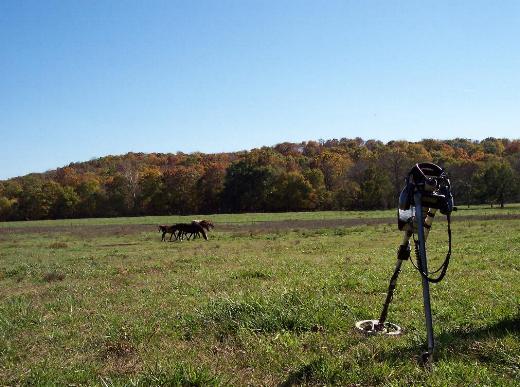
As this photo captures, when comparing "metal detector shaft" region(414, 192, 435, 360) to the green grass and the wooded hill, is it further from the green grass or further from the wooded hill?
the wooded hill

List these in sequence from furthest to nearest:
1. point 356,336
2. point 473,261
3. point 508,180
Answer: point 508,180 < point 473,261 < point 356,336

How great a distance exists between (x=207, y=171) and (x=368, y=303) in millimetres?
104779

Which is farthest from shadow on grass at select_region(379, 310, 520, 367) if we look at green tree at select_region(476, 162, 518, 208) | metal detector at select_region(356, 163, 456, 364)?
green tree at select_region(476, 162, 518, 208)

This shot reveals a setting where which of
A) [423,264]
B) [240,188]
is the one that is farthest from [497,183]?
[423,264]

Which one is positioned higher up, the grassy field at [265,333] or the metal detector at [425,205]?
the metal detector at [425,205]

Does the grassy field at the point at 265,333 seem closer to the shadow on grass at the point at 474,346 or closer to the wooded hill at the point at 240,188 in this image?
the shadow on grass at the point at 474,346

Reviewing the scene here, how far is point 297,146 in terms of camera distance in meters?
161

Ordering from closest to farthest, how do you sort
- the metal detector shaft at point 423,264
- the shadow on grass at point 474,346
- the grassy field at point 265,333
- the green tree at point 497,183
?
the metal detector shaft at point 423,264 < the grassy field at point 265,333 < the shadow on grass at point 474,346 < the green tree at point 497,183

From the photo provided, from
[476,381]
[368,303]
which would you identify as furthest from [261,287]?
[476,381]

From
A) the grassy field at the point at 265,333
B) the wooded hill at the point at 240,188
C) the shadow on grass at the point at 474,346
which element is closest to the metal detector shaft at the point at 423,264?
the grassy field at the point at 265,333

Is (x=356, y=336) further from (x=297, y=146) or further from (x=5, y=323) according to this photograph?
(x=297, y=146)

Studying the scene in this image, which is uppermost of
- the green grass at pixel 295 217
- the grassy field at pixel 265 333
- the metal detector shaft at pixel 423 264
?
the metal detector shaft at pixel 423 264

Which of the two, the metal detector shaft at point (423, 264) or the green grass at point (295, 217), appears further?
the green grass at point (295, 217)

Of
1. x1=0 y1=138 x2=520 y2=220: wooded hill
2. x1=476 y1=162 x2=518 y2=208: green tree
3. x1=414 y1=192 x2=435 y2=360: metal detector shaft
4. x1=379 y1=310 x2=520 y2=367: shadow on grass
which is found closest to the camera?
x1=414 y1=192 x2=435 y2=360: metal detector shaft
